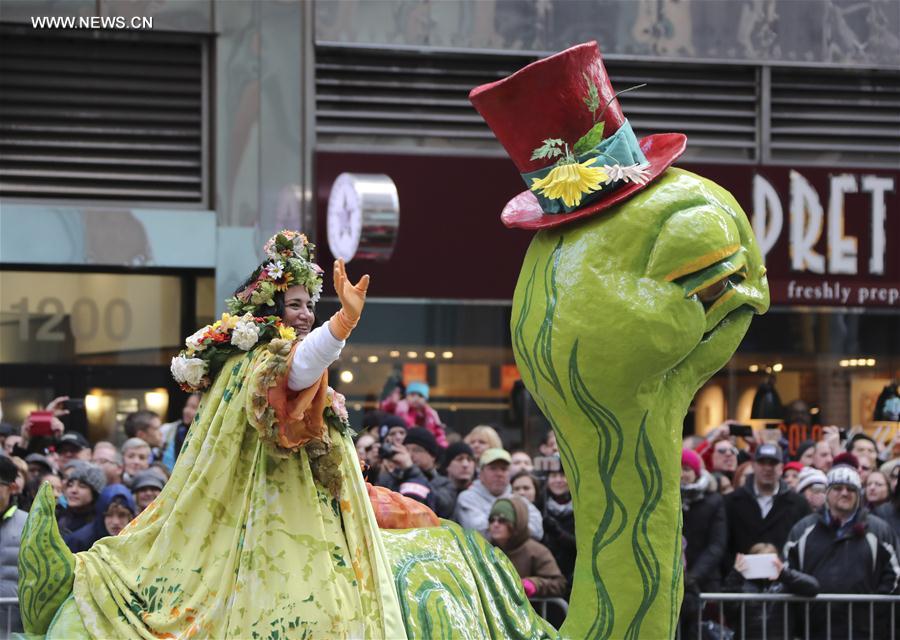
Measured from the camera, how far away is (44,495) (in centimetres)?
545

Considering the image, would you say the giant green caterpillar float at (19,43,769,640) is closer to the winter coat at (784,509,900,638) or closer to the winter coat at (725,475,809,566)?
the winter coat at (784,509,900,638)

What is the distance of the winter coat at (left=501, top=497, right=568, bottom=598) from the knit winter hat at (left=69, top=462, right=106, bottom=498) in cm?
240

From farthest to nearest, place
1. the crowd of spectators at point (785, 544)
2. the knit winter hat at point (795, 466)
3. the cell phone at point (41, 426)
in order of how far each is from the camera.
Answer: the knit winter hat at point (795, 466), the cell phone at point (41, 426), the crowd of spectators at point (785, 544)

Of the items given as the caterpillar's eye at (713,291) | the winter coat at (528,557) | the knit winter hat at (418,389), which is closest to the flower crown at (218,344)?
the caterpillar's eye at (713,291)

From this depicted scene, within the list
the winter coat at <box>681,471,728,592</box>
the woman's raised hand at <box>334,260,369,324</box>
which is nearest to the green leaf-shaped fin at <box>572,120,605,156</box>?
the woman's raised hand at <box>334,260,369,324</box>

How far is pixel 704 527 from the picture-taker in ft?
30.8

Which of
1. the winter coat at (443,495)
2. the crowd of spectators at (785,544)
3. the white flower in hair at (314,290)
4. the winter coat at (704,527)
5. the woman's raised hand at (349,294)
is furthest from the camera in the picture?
the winter coat at (704,527)

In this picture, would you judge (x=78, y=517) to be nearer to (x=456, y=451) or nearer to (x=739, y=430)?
(x=456, y=451)

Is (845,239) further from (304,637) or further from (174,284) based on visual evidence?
(304,637)

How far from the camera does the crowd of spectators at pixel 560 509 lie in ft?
27.9

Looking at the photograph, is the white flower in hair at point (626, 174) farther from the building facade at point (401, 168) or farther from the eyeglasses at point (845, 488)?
the building facade at point (401, 168)

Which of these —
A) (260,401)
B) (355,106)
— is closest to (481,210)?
(355,106)

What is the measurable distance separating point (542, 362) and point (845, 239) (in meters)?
10.6

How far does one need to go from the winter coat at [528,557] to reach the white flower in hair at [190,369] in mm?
3050
